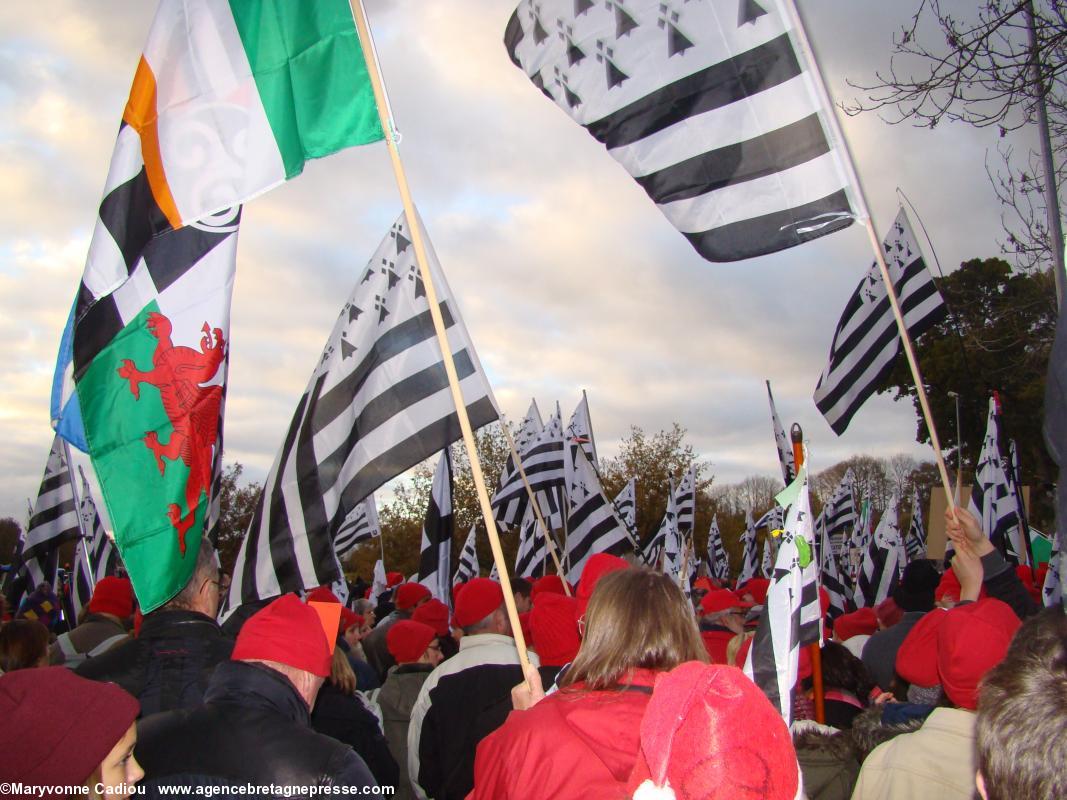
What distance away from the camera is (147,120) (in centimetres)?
408

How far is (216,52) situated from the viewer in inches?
162

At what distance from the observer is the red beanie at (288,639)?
3088 mm

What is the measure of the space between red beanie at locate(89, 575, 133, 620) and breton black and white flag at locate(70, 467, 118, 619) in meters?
3.13

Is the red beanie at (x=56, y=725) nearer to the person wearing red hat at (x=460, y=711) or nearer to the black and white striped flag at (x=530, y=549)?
the person wearing red hat at (x=460, y=711)

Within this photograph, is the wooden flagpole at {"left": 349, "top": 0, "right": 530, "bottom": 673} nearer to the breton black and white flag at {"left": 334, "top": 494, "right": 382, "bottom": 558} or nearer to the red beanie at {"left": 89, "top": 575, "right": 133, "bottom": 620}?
the red beanie at {"left": 89, "top": 575, "right": 133, "bottom": 620}

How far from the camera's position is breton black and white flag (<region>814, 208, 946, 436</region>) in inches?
324

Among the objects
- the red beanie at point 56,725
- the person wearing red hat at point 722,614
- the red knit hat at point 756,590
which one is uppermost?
the red beanie at point 56,725

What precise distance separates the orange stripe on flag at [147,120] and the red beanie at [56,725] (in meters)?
2.42

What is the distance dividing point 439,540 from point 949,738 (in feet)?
26.4

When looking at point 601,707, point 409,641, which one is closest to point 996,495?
point 409,641

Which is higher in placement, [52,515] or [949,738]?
[52,515]

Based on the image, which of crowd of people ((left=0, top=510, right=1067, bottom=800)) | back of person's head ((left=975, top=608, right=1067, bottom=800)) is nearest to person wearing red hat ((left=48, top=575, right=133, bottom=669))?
crowd of people ((left=0, top=510, right=1067, bottom=800))

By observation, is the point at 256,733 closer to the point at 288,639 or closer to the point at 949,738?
the point at 288,639

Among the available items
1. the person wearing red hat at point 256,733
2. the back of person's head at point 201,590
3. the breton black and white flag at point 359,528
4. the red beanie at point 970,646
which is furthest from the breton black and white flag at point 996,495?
the breton black and white flag at point 359,528
